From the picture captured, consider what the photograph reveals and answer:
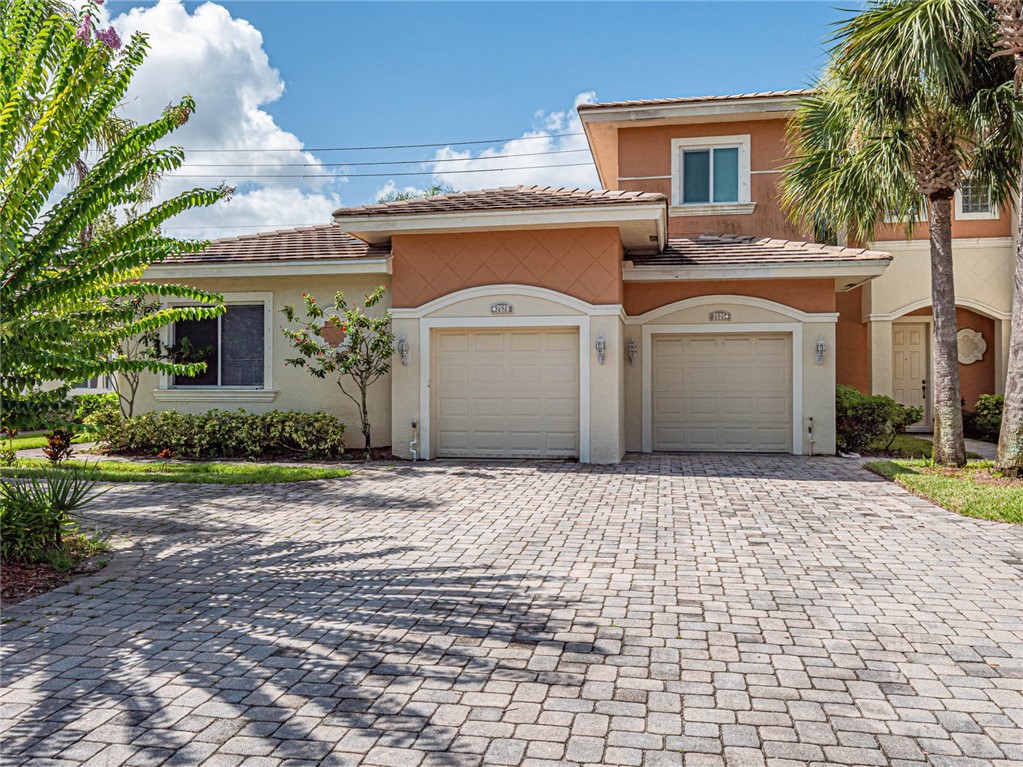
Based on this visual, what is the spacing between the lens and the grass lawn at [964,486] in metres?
8.62

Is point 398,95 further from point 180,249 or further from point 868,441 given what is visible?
point 868,441

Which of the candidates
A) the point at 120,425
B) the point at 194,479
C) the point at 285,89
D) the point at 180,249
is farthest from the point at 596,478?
the point at 285,89

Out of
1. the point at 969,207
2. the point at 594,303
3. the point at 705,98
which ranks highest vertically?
the point at 705,98

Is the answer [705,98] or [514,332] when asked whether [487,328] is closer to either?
[514,332]

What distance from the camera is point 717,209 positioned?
17.5 m

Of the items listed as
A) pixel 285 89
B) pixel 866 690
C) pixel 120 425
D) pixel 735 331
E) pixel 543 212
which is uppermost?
pixel 285 89

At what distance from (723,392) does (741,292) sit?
197 centimetres

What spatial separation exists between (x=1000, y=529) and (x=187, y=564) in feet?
26.5

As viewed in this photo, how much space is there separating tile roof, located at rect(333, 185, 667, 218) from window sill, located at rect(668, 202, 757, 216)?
178 inches

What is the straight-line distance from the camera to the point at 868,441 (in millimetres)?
14578

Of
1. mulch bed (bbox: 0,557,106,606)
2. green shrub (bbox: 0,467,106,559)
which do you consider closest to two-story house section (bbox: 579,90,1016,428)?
green shrub (bbox: 0,467,106,559)

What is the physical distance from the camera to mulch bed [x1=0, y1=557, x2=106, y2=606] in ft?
18.3

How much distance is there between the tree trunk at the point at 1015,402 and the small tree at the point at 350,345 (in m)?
9.79

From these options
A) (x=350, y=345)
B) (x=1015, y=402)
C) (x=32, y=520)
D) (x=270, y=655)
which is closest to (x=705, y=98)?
(x=1015, y=402)
